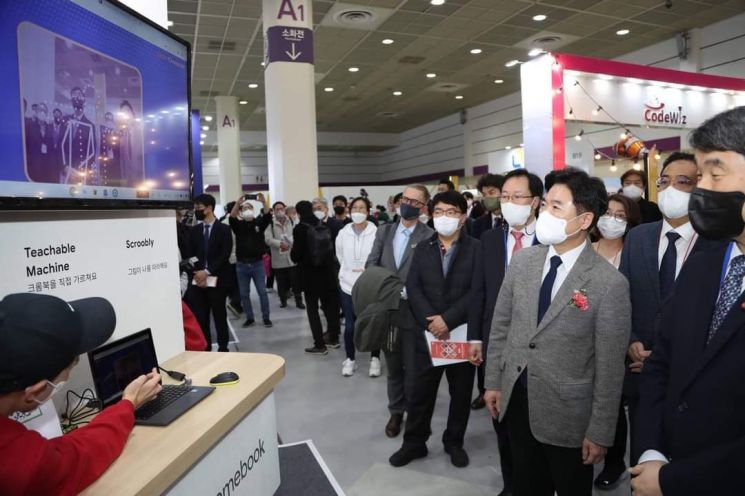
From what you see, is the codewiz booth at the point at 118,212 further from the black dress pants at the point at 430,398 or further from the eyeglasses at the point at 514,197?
the eyeglasses at the point at 514,197

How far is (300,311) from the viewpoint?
7242mm

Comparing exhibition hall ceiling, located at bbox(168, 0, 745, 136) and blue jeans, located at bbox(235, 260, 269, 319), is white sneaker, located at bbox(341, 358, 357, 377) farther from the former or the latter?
exhibition hall ceiling, located at bbox(168, 0, 745, 136)

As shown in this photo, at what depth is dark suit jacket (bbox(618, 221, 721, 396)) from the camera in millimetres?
2311

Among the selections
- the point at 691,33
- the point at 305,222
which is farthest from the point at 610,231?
the point at 691,33

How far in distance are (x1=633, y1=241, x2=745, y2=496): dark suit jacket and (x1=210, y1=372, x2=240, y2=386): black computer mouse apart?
1261 millimetres

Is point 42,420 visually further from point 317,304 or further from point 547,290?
point 317,304

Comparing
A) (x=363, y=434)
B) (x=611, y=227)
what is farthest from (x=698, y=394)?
(x=363, y=434)

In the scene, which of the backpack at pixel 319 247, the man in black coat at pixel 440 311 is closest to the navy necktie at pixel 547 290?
the man in black coat at pixel 440 311

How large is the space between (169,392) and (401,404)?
2024mm

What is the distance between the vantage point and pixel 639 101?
694 centimetres

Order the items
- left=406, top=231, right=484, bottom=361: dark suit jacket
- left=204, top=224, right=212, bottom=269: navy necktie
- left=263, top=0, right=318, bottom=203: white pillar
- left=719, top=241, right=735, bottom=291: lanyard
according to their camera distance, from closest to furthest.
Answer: left=719, top=241, right=735, bottom=291: lanyard < left=406, top=231, right=484, bottom=361: dark suit jacket < left=204, top=224, right=212, bottom=269: navy necktie < left=263, top=0, right=318, bottom=203: white pillar

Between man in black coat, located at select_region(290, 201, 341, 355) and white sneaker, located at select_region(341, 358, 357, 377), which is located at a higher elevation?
man in black coat, located at select_region(290, 201, 341, 355)

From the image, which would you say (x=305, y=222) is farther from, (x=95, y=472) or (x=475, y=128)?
(x=475, y=128)

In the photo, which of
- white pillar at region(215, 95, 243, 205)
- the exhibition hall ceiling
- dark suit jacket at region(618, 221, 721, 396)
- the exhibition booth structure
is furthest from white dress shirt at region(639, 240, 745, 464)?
white pillar at region(215, 95, 243, 205)
